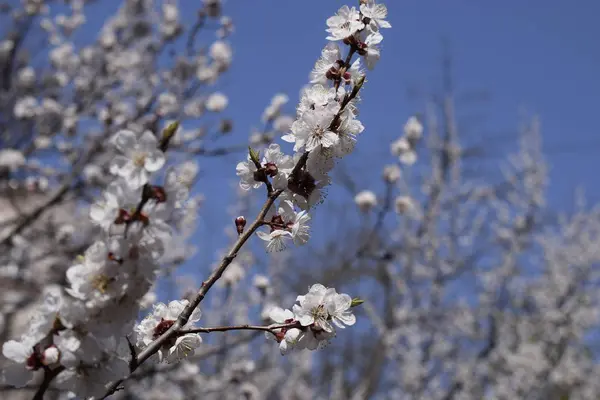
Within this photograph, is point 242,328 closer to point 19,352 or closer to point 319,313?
point 319,313

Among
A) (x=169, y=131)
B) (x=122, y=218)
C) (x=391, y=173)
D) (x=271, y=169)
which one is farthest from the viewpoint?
(x=391, y=173)

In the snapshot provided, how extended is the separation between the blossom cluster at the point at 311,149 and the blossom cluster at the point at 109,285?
1.30ft

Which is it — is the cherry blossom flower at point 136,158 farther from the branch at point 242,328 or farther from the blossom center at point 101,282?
the branch at point 242,328

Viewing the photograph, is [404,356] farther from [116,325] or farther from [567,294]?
[116,325]

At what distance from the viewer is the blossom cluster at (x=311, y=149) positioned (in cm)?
150

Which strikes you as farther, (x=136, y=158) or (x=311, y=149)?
(x=311, y=149)

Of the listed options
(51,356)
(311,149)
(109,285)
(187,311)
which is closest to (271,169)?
(311,149)

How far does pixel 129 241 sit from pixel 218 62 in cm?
456

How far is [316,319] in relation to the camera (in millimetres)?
1459

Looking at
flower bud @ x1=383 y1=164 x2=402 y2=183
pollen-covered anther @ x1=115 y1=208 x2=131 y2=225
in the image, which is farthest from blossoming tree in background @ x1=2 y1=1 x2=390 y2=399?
flower bud @ x1=383 y1=164 x2=402 y2=183

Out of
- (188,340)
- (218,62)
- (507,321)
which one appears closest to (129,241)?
(188,340)

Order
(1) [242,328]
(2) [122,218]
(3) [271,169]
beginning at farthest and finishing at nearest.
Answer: (3) [271,169]
(1) [242,328]
(2) [122,218]

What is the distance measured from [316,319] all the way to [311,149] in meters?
0.45

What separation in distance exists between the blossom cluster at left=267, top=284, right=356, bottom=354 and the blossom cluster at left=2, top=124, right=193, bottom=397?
0.44m
